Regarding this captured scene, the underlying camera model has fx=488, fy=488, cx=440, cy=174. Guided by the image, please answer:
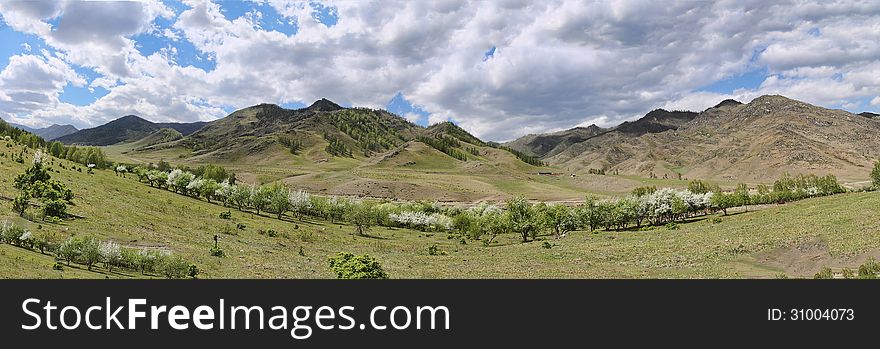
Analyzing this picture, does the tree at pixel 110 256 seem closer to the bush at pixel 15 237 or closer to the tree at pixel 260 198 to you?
the bush at pixel 15 237

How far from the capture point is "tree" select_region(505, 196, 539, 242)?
10388 centimetres

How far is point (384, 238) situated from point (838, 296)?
3730 inches

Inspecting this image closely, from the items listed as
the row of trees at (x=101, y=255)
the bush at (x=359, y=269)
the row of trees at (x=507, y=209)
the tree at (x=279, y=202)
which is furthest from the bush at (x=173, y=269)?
the tree at (x=279, y=202)

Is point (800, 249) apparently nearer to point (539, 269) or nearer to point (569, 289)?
point (539, 269)

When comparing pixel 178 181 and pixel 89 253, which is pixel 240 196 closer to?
pixel 178 181

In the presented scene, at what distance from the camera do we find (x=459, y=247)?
93.9 m

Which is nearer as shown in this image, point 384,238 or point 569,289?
point 569,289

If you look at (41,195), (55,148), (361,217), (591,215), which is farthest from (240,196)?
(591,215)

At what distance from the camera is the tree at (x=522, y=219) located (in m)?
104

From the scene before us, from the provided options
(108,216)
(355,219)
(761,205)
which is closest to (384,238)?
(355,219)

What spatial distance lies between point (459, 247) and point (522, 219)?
64.6 ft

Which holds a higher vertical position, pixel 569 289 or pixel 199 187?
pixel 199 187

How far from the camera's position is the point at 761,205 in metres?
140

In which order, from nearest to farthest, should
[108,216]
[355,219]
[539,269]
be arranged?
[539,269], [108,216], [355,219]
